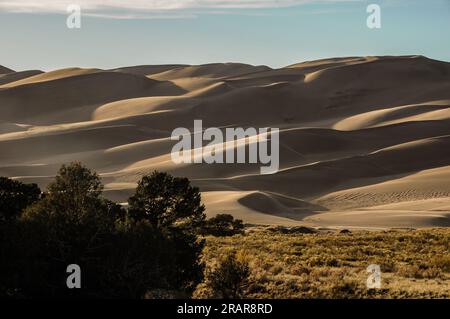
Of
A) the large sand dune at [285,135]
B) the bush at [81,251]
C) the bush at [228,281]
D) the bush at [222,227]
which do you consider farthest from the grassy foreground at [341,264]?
the large sand dune at [285,135]

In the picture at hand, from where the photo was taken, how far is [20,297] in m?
12.7

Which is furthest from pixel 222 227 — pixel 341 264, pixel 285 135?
pixel 285 135

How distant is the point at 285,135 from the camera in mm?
81938

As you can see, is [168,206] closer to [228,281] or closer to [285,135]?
[228,281]

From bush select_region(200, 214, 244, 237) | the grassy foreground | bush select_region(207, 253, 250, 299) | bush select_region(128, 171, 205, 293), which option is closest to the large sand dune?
bush select_region(200, 214, 244, 237)

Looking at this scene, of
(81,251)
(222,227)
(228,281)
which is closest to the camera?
(81,251)

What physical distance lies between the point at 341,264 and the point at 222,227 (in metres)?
15.0

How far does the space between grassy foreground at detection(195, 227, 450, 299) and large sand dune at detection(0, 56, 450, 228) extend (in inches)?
563

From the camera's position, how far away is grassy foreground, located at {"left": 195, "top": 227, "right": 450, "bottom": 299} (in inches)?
581

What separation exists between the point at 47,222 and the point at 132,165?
207 ft

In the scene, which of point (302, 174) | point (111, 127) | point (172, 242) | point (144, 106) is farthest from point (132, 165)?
point (172, 242)

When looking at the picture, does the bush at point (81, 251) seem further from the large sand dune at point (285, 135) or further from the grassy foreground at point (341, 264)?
the large sand dune at point (285, 135)

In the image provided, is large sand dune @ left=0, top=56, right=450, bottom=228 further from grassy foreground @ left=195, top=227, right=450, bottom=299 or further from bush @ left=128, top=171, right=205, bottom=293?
bush @ left=128, top=171, right=205, bottom=293
